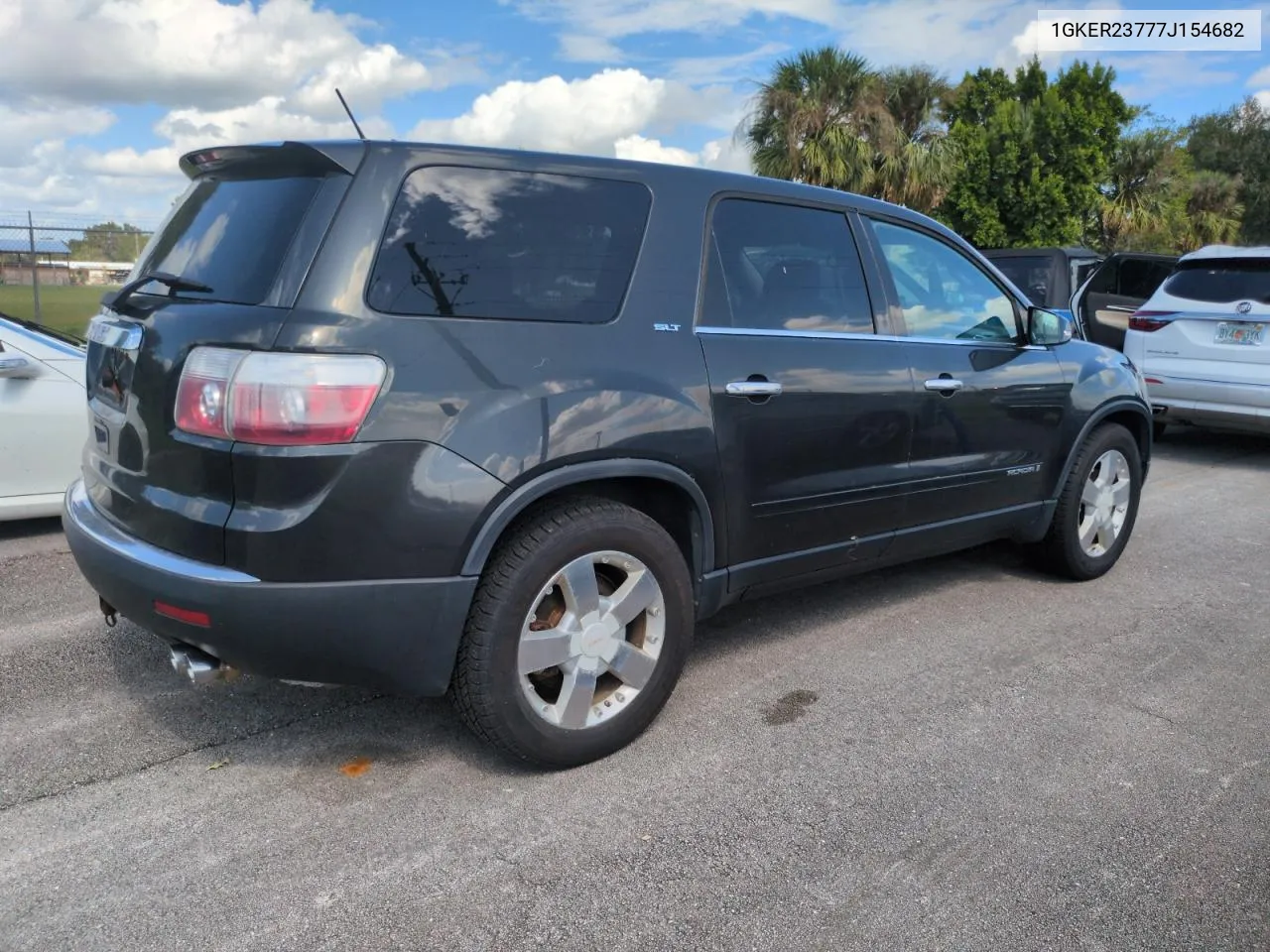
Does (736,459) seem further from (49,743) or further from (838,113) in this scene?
(838,113)

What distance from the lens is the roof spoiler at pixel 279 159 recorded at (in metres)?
2.76

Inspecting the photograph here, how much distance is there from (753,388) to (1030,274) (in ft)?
25.5

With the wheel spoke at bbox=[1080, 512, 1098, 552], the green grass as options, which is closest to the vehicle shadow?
Answer: the wheel spoke at bbox=[1080, 512, 1098, 552]

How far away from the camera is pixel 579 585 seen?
9.71ft

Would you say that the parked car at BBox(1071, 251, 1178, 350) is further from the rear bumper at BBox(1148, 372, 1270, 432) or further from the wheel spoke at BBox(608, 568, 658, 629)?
the wheel spoke at BBox(608, 568, 658, 629)

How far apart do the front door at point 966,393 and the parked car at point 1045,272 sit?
5.84 meters

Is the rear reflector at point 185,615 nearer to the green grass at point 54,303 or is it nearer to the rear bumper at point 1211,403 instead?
the rear bumper at point 1211,403

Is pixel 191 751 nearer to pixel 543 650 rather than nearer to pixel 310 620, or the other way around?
pixel 310 620

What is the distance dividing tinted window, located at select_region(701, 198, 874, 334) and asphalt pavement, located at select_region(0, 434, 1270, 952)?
129 centimetres

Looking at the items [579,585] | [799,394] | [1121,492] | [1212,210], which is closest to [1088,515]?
[1121,492]

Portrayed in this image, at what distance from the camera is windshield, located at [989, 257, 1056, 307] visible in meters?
10.0

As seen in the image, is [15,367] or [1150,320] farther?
[1150,320]

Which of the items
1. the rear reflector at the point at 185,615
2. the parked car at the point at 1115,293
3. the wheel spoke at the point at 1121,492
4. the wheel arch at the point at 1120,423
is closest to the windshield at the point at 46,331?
the rear reflector at the point at 185,615

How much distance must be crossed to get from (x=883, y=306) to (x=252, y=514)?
2.43m
